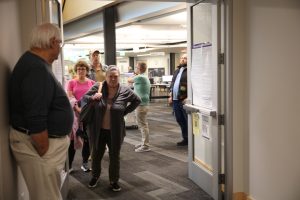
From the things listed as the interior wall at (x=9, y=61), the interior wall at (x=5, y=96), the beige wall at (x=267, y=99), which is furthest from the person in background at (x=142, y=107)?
the interior wall at (x=5, y=96)

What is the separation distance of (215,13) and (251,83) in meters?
0.71

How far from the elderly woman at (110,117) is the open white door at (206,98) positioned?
707 mm

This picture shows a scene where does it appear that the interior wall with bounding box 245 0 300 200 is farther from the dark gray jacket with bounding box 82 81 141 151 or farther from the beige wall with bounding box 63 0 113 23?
the beige wall with bounding box 63 0 113 23

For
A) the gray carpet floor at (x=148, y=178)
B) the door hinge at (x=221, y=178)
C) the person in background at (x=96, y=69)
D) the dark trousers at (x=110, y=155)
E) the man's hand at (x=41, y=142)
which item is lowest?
the gray carpet floor at (x=148, y=178)

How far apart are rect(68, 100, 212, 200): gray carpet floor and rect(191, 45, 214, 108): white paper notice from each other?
0.94m

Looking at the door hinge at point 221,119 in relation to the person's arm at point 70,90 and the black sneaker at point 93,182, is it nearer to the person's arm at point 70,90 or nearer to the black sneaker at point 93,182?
the black sneaker at point 93,182

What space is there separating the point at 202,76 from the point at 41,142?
6.32 ft

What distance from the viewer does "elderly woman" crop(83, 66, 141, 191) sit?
3449 mm

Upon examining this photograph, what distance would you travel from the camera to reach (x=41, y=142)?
1.90 m

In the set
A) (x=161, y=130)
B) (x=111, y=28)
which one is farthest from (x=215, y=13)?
(x=161, y=130)

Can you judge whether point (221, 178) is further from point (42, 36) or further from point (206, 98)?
point (42, 36)

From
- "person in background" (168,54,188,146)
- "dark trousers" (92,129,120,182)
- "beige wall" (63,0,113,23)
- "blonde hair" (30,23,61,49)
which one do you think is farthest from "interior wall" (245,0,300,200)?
"beige wall" (63,0,113,23)

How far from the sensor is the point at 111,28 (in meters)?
6.27

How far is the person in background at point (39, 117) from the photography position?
186cm
